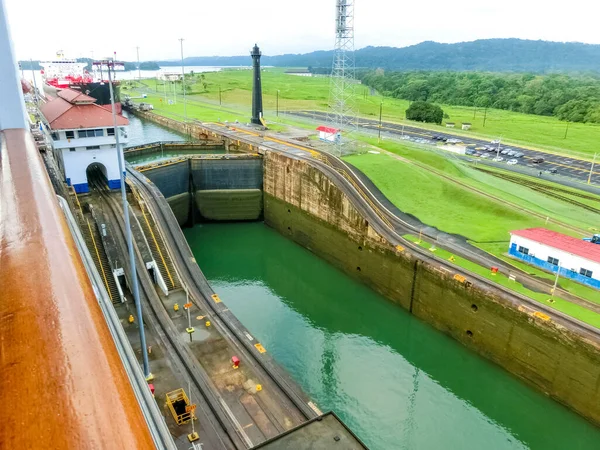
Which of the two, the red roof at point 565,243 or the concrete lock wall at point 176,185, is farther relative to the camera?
the concrete lock wall at point 176,185

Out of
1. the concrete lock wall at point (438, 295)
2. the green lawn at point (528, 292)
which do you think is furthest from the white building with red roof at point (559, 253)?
the concrete lock wall at point (438, 295)

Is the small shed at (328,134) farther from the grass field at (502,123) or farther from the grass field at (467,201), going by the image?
the grass field at (502,123)

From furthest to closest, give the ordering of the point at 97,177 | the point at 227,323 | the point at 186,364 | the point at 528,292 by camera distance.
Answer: the point at 97,177, the point at 528,292, the point at 227,323, the point at 186,364

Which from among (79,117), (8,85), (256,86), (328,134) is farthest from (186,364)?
(256,86)

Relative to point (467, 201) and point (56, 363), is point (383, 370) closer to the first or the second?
point (467, 201)

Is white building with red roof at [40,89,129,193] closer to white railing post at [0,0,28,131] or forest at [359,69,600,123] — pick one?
white railing post at [0,0,28,131]

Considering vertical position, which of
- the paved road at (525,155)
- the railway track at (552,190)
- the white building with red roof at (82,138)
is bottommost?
the railway track at (552,190)
